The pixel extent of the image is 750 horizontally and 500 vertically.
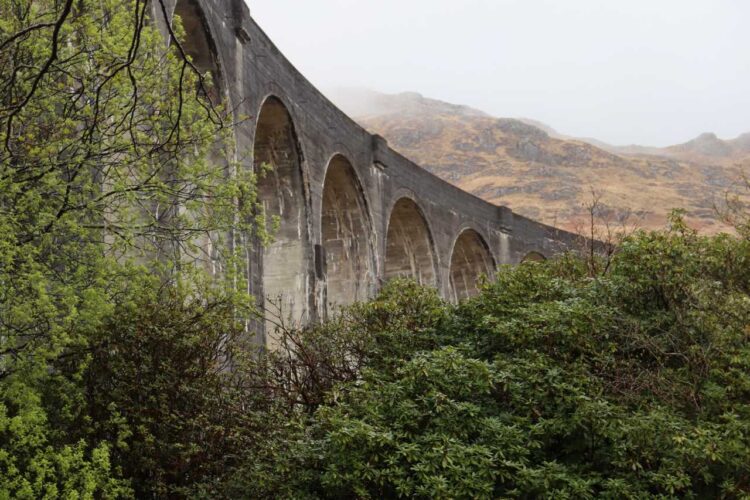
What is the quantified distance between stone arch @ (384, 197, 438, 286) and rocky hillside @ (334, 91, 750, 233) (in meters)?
23.9

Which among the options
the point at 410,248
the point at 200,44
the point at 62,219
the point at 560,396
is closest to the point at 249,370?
the point at 62,219

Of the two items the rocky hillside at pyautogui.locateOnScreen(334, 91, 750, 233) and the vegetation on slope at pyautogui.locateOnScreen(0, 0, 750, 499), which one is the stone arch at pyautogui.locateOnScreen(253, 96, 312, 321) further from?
the rocky hillside at pyautogui.locateOnScreen(334, 91, 750, 233)

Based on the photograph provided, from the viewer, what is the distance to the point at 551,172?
173 feet

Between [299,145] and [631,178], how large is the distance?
45.2 metres

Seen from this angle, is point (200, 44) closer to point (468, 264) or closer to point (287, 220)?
point (287, 220)

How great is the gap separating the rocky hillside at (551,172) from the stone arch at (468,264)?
20083 mm

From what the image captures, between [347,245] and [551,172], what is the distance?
3917 cm

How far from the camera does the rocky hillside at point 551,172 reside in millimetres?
45938

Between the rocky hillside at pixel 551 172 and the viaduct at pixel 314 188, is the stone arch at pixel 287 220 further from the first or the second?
the rocky hillside at pixel 551 172

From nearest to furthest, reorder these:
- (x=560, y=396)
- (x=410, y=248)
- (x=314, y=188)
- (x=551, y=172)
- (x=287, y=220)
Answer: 1. (x=560, y=396)
2. (x=287, y=220)
3. (x=314, y=188)
4. (x=410, y=248)
5. (x=551, y=172)

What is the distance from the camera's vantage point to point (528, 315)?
5691 mm

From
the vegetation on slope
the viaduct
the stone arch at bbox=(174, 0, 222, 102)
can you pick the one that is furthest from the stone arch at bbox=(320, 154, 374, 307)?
the vegetation on slope

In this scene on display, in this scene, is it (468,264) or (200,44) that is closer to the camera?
(200,44)

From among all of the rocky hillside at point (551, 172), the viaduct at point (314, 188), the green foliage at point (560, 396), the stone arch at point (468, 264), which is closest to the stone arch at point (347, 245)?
the viaduct at point (314, 188)
